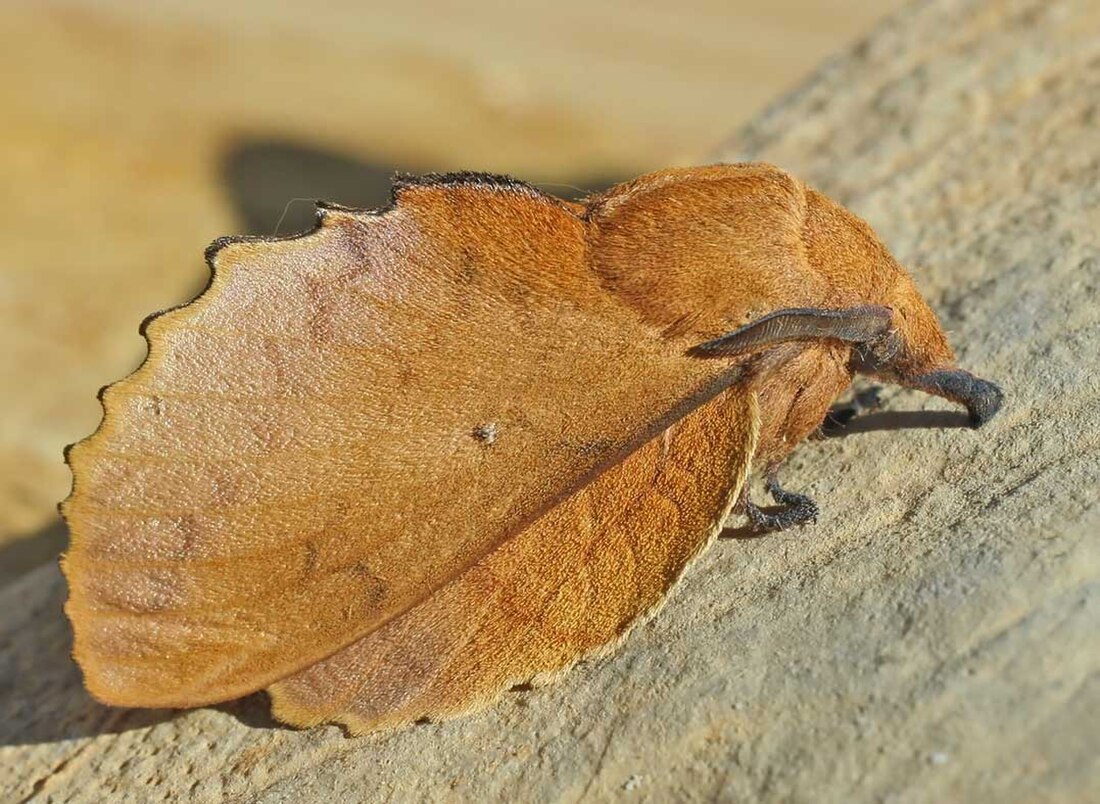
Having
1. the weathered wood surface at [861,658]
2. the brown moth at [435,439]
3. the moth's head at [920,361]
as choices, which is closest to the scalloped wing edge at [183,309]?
the brown moth at [435,439]

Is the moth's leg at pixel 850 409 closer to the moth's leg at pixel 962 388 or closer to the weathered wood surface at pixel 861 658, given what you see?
the weathered wood surface at pixel 861 658

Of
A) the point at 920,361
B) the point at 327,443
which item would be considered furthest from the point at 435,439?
the point at 920,361

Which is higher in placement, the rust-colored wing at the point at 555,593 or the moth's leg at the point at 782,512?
the moth's leg at the point at 782,512

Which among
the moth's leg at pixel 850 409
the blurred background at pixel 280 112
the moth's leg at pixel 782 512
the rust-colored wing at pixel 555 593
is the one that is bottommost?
the blurred background at pixel 280 112

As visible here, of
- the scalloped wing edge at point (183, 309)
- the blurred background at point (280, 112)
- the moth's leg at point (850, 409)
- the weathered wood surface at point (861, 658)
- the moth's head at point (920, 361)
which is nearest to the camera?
the weathered wood surface at point (861, 658)

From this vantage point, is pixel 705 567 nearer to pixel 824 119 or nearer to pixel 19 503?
pixel 824 119

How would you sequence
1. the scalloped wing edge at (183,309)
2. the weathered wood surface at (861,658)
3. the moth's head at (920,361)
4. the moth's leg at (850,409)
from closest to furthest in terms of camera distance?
1. the weathered wood surface at (861,658)
2. the scalloped wing edge at (183,309)
3. the moth's head at (920,361)
4. the moth's leg at (850,409)

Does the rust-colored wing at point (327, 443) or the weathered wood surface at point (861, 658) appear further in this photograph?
the rust-colored wing at point (327, 443)

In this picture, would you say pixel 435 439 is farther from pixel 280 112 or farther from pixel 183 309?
pixel 280 112
